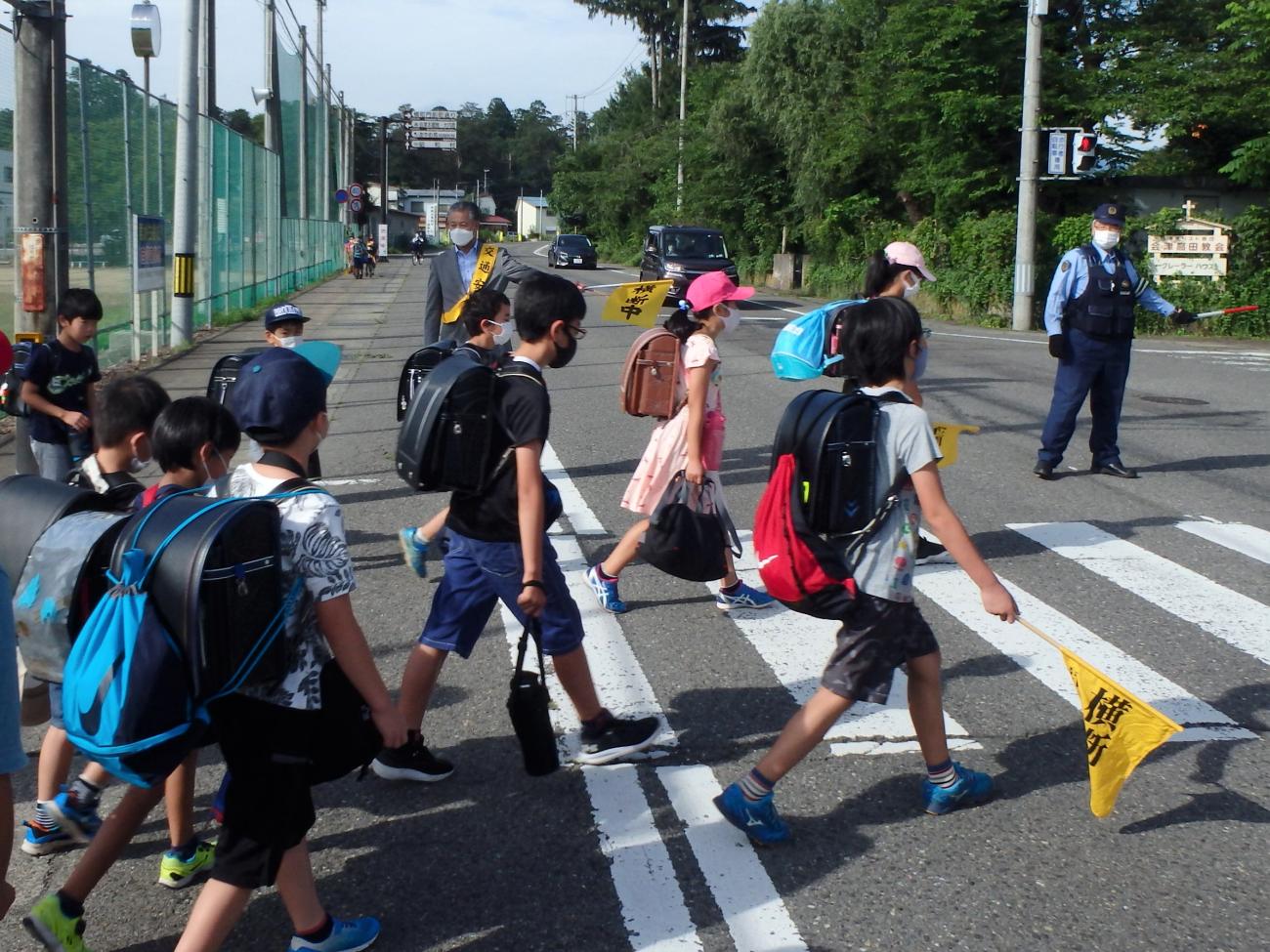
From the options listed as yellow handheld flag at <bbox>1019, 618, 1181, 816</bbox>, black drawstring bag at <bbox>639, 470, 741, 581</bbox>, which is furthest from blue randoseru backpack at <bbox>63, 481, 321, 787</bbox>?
black drawstring bag at <bbox>639, 470, 741, 581</bbox>

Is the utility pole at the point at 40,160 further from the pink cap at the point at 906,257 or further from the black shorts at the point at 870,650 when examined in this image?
the black shorts at the point at 870,650

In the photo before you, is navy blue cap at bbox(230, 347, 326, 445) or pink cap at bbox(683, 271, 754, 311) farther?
pink cap at bbox(683, 271, 754, 311)

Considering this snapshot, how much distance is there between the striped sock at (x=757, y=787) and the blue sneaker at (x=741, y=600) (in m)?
2.39

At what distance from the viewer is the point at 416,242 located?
65000 millimetres

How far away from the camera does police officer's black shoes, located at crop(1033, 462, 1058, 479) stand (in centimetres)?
931

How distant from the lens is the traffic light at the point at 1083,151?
20656 millimetres

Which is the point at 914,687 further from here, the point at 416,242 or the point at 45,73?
the point at 416,242

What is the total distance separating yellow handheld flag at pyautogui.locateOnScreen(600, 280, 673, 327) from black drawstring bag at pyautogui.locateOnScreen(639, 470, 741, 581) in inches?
50.1

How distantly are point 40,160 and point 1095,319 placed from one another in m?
7.41

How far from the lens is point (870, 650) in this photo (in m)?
3.69

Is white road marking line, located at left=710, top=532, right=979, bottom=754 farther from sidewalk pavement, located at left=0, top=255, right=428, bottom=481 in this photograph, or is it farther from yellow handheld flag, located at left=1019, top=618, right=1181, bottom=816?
sidewalk pavement, located at left=0, top=255, right=428, bottom=481

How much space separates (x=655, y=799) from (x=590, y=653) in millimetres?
1479

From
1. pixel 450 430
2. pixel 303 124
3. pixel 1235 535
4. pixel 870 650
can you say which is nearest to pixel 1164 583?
pixel 1235 535

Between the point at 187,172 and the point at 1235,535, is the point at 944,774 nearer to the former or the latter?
the point at 1235,535
